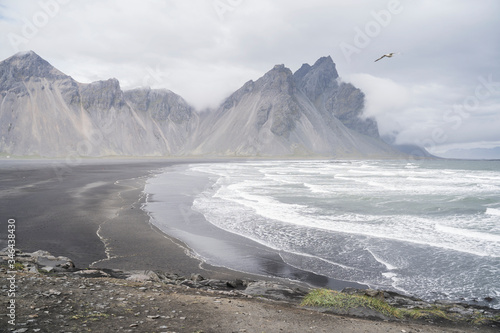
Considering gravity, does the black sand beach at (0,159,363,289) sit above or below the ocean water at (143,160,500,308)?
below

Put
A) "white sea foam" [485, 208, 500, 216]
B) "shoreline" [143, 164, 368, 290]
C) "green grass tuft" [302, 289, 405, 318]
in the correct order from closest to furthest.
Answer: "green grass tuft" [302, 289, 405, 318] < "shoreline" [143, 164, 368, 290] < "white sea foam" [485, 208, 500, 216]

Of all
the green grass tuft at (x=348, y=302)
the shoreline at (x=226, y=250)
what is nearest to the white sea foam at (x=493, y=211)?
the shoreline at (x=226, y=250)

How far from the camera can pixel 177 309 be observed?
7262mm

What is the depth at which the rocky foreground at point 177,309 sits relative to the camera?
250 inches

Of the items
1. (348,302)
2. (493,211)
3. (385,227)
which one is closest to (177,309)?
(348,302)

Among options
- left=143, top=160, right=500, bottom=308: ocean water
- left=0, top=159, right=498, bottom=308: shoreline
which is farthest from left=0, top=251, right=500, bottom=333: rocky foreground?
left=143, top=160, right=500, bottom=308: ocean water

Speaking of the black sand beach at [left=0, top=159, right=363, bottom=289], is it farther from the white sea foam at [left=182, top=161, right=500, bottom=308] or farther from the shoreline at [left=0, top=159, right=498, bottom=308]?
the white sea foam at [left=182, top=161, right=500, bottom=308]

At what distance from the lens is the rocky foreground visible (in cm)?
635

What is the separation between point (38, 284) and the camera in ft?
27.0

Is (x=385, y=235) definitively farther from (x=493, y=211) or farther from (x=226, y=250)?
(x=493, y=211)

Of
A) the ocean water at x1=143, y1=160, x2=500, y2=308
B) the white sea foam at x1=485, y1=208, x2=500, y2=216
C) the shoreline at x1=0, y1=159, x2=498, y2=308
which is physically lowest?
the shoreline at x1=0, y1=159, x2=498, y2=308

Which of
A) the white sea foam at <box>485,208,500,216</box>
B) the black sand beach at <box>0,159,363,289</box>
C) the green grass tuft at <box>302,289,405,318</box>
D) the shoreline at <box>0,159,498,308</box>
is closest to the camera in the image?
the green grass tuft at <box>302,289,405,318</box>

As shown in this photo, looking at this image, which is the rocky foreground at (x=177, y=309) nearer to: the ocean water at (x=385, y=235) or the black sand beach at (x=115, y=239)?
the black sand beach at (x=115, y=239)

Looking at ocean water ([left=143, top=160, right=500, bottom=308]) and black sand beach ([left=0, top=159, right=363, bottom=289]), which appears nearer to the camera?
ocean water ([left=143, top=160, right=500, bottom=308])
